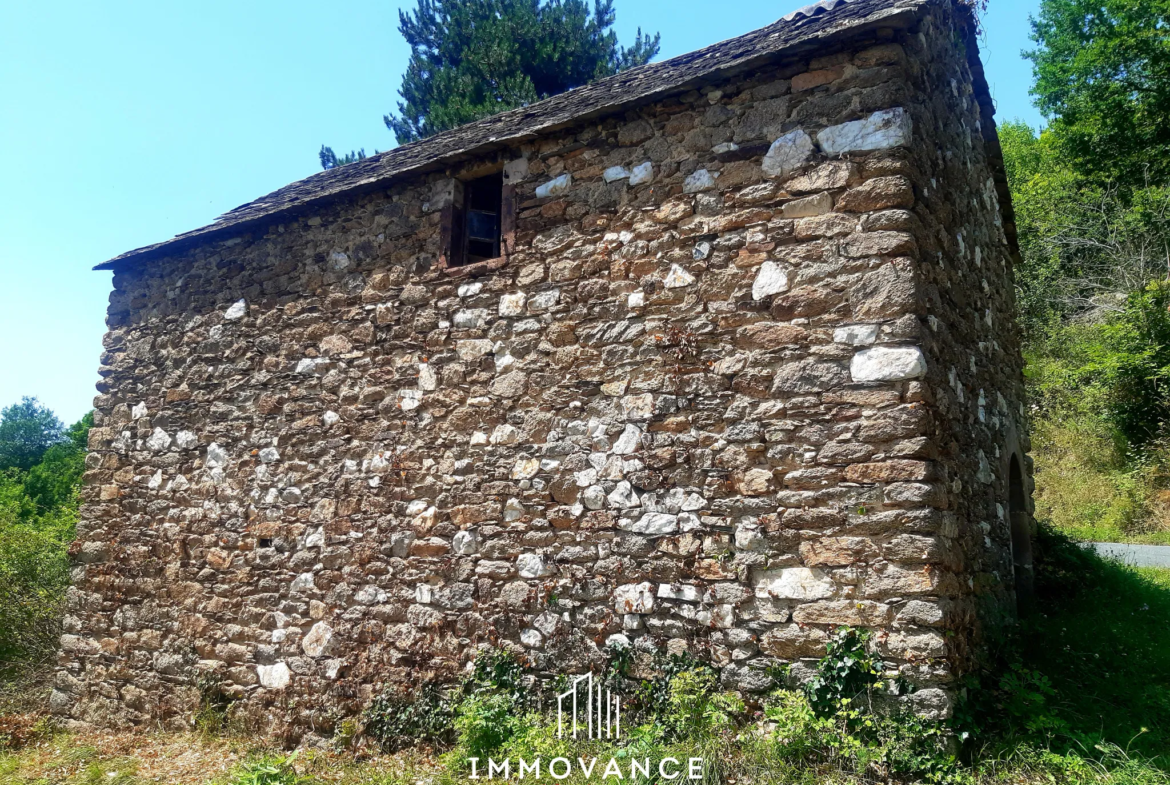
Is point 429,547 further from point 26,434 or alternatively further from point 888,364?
point 26,434

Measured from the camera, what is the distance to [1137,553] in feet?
34.9

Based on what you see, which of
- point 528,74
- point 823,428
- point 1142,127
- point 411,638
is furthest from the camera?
point 1142,127

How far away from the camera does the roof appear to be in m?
4.86

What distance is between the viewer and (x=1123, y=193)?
19.2 metres

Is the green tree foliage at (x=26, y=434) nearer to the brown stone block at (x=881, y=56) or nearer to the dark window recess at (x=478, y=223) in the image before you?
the dark window recess at (x=478, y=223)

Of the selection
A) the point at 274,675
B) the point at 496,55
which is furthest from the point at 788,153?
the point at 496,55

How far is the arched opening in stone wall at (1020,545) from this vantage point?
7.18 metres

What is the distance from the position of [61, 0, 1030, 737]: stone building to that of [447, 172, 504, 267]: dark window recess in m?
0.03

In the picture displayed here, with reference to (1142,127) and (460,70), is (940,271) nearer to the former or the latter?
(460,70)

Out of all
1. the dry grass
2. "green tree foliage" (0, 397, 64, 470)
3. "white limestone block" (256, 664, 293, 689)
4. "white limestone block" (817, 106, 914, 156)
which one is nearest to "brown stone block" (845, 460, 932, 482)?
"white limestone block" (817, 106, 914, 156)

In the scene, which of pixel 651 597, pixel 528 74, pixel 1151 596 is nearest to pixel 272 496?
pixel 651 597

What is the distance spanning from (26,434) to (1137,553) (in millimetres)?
42643

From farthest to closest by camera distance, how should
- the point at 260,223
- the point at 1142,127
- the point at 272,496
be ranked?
the point at 1142,127 < the point at 260,223 < the point at 272,496

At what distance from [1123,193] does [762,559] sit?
20.4 meters
